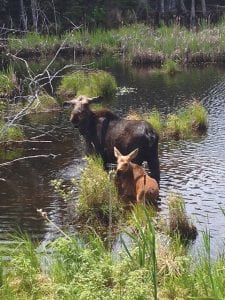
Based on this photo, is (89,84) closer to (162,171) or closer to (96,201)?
(162,171)

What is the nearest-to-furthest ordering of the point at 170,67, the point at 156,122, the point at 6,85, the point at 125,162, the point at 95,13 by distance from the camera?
the point at 125,162, the point at 156,122, the point at 6,85, the point at 170,67, the point at 95,13

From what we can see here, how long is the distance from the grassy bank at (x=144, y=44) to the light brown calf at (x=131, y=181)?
56.7 feet

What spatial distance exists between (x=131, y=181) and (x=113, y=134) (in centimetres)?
164

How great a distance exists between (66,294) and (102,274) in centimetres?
57

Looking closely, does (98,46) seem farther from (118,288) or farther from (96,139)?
(118,288)

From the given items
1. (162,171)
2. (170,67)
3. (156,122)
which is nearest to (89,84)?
(156,122)

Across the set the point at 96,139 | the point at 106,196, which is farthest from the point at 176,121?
the point at 106,196

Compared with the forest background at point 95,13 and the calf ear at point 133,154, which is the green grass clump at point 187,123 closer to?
the calf ear at point 133,154

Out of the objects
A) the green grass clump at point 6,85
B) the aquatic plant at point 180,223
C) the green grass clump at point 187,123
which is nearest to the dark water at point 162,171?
the aquatic plant at point 180,223

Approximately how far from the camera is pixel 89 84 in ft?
66.8

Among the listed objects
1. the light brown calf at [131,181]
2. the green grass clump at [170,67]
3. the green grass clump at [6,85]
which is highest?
the light brown calf at [131,181]

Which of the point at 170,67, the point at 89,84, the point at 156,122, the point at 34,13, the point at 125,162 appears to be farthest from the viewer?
the point at 34,13

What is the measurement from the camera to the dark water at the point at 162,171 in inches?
Answer: 386

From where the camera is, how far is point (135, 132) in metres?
11.3
